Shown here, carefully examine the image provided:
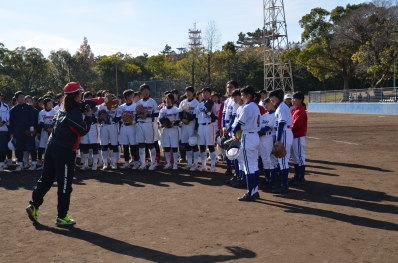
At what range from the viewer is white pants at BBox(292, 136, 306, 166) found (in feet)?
34.0

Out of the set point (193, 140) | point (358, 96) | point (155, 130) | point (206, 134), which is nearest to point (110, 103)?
point (155, 130)

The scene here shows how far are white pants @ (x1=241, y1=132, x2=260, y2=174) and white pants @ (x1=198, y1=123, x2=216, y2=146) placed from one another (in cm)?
335

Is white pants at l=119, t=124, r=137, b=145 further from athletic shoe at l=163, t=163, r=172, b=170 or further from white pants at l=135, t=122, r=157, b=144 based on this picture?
athletic shoe at l=163, t=163, r=172, b=170

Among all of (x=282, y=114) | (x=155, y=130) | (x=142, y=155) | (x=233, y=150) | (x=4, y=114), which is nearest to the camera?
(x=233, y=150)

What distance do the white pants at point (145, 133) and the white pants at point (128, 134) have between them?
22 centimetres

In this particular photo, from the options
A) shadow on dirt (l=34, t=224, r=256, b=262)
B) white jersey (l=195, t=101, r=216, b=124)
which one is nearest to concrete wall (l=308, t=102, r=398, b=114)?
white jersey (l=195, t=101, r=216, b=124)

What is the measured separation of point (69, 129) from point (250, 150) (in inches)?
137

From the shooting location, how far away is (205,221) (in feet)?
24.2

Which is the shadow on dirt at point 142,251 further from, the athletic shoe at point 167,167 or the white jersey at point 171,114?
the athletic shoe at point 167,167

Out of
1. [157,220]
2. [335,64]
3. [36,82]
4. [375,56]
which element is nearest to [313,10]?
[335,64]

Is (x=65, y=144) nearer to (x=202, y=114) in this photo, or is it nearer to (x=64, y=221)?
(x=64, y=221)

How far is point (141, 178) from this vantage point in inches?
465

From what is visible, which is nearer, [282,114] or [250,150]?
[250,150]

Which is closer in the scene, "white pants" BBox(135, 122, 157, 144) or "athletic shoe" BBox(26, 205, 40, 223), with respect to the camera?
"athletic shoe" BBox(26, 205, 40, 223)
